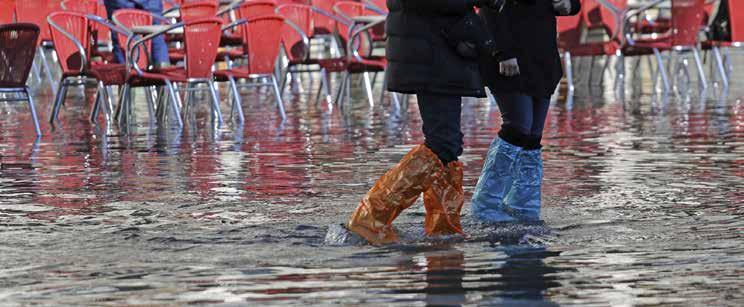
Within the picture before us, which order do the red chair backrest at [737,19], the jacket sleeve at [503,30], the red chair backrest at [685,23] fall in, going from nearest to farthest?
the jacket sleeve at [503,30]
the red chair backrest at [685,23]
the red chair backrest at [737,19]

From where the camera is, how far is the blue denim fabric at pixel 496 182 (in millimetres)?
6508

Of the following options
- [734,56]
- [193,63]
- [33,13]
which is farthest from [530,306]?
[734,56]

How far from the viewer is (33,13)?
659 inches

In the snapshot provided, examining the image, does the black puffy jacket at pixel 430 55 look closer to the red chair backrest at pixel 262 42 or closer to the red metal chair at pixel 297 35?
the red chair backrest at pixel 262 42

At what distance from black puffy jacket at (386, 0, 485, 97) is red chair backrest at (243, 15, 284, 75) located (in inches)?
285

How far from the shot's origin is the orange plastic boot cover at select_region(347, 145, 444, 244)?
592 cm

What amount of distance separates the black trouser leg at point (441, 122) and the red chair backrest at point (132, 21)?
23.5ft

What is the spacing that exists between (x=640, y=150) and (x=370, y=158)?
5.41 ft

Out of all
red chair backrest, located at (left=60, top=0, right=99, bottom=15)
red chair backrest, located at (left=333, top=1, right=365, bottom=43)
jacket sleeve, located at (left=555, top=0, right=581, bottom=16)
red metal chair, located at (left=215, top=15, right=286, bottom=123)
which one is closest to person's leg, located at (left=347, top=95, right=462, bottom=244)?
jacket sleeve, located at (left=555, top=0, right=581, bottom=16)

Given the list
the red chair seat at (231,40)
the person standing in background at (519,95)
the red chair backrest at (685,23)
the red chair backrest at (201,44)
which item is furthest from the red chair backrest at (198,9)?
the person standing in background at (519,95)

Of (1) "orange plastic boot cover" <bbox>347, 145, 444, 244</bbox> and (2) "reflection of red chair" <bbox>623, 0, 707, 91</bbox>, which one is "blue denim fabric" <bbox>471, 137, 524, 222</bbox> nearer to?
(1) "orange plastic boot cover" <bbox>347, 145, 444, 244</bbox>

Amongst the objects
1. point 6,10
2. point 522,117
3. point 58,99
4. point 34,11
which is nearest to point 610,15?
point 34,11

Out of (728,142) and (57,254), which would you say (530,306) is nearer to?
(57,254)

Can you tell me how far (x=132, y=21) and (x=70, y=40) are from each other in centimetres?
88
